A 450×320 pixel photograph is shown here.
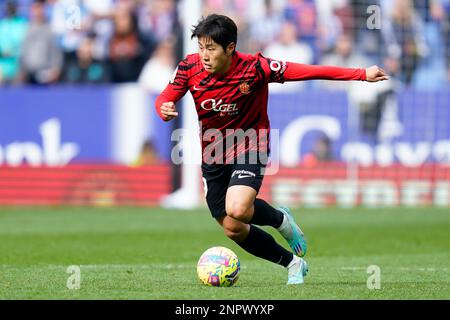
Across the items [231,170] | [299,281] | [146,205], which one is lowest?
[146,205]

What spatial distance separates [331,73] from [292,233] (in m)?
1.48

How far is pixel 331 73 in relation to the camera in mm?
8125

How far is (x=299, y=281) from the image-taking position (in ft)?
27.2

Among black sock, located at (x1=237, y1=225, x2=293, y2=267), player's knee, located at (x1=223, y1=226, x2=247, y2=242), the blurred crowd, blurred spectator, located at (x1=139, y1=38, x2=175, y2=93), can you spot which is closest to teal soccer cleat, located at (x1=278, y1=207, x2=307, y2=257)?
black sock, located at (x1=237, y1=225, x2=293, y2=267)

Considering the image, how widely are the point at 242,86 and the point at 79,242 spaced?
5.38 m

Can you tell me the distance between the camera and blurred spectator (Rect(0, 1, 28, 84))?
826 inches

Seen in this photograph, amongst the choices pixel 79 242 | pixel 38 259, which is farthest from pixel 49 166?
pixel 38 259

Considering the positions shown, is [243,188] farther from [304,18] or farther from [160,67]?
[304,18]

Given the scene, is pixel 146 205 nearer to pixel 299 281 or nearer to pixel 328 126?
pixel 328 126

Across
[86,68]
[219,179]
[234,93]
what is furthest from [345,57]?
[234,93]

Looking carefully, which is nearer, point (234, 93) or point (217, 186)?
point (234, 93)

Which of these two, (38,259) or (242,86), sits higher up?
(242,86)

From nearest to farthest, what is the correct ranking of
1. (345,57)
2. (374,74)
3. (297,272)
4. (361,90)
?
(374,74) → (297,272) → (361,90) → (345,57)

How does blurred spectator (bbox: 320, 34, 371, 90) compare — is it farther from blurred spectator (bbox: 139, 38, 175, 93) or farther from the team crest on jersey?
the team crest on jersey
